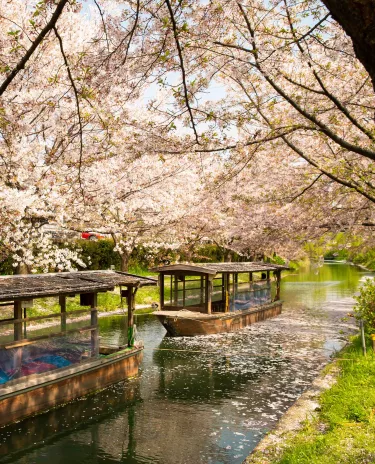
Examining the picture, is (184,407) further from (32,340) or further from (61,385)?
(32,340)

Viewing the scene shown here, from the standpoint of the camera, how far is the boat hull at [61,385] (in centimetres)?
966

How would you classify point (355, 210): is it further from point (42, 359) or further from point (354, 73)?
point (42, 359)

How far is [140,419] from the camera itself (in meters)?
10.5

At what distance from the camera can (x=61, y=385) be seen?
10898 mm

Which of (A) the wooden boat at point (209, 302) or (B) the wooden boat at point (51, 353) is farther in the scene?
(A) the wooden boat at point (209, 302)

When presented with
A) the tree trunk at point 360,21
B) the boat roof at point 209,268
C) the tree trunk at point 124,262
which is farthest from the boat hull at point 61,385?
the tree trunk at point 124,262

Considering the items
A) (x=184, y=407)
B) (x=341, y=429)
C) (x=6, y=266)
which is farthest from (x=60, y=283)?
(x=6, y=266)

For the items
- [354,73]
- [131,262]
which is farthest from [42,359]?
[131,262]

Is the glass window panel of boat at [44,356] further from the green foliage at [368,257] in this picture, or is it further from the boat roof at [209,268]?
the green foliage at [368,257]

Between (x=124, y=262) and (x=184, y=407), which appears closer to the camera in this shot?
(x=184, y=407)

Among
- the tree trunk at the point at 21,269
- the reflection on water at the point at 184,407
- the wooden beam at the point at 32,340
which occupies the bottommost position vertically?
the reflection on water at the point at 184,407

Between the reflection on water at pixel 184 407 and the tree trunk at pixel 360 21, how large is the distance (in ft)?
24.6

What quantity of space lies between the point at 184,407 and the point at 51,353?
3.28 metres

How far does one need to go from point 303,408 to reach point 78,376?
5.14m
